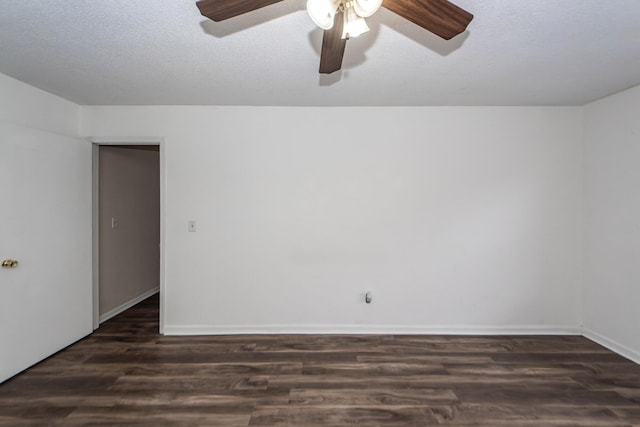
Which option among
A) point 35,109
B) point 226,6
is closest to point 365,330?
point 226,6

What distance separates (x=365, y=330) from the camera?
312 centimetres

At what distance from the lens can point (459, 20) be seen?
4.16 ft

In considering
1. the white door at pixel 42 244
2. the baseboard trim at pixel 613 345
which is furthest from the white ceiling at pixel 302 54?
the baseboard trim at pixel 613 345

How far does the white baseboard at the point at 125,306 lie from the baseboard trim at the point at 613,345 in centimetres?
497

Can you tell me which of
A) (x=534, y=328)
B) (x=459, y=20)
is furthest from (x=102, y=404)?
(x=534, y=328)

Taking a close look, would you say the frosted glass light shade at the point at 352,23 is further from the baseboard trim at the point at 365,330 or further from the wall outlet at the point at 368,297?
the baseboard trim at the point at 365,330

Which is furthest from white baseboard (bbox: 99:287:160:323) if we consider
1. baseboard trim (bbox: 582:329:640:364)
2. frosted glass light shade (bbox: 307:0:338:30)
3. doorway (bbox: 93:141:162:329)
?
baseboard trim (bbox: 582:329:640:364)

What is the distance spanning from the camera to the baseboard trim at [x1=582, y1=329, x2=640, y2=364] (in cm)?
259

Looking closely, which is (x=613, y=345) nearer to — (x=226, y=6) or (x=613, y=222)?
(x=613, y=222)

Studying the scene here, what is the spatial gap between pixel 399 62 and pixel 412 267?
1.90 m

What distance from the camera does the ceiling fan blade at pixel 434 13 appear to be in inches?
46.9

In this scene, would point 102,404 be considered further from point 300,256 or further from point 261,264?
point 300,256

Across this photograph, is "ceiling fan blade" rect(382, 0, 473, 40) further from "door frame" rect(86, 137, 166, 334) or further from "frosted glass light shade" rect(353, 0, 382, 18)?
"door frame" rect(86, 137, 166, 334)

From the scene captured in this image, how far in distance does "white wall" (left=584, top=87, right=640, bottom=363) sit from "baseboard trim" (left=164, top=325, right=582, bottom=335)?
1.27ft
